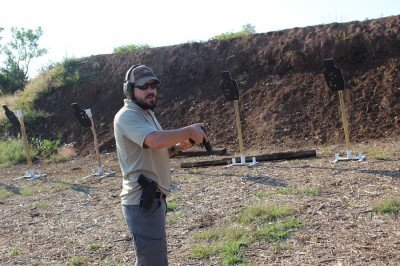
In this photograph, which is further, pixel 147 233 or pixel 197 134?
pixel 147 233

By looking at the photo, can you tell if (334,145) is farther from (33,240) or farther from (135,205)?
(135,205)

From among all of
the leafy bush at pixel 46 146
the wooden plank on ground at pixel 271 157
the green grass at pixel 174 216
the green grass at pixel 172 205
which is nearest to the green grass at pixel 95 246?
the green grass at pixel 174 216

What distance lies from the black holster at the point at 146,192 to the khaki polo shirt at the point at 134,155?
0.05 m

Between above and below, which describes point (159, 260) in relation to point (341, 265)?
above

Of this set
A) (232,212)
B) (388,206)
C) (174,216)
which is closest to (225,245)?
(232,212)

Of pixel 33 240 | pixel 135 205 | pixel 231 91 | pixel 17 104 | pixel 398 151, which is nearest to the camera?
pixel 135 205

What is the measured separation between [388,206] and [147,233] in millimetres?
3519

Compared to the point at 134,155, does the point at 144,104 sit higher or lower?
higher

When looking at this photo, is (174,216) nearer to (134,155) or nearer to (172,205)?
(172,205)

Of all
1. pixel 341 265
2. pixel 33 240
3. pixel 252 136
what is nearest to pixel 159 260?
pixel 341 265

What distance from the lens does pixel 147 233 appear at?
358 centimetres

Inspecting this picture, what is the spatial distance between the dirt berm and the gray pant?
9878 millimetres

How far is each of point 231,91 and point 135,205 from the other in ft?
26.0

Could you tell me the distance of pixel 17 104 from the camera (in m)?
21.5
